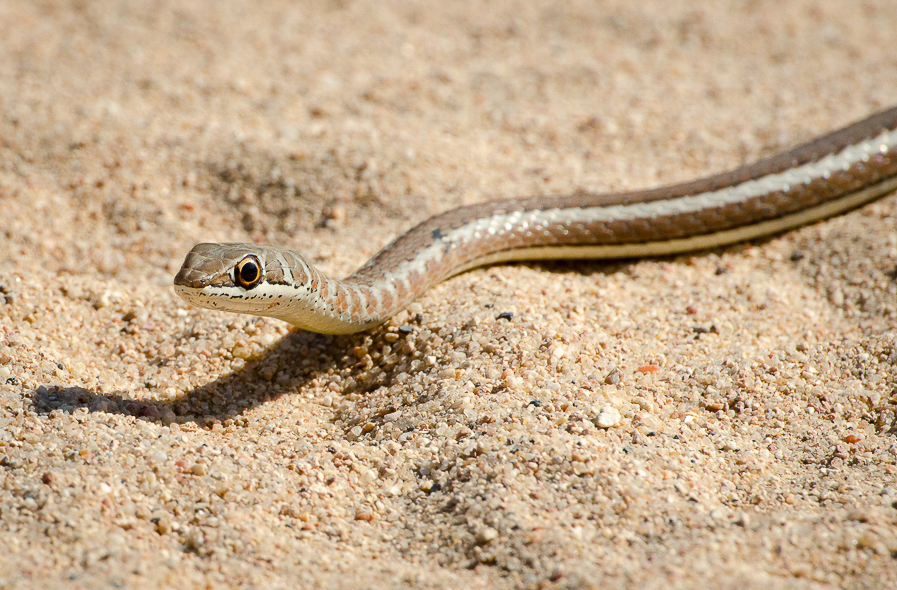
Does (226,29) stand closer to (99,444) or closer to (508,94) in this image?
(508,94)

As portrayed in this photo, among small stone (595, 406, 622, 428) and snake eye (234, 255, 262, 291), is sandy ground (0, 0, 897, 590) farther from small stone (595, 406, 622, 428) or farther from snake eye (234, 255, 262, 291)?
snake eye (234, 255, 262, 291)

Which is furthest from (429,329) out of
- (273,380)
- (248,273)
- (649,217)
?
(649,217)

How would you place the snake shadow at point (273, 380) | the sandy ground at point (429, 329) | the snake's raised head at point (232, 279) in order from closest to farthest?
the sandy ground at point (429, 329) → the snake's raised head at point (232, 279) → the snake shadow at point (273, 380)

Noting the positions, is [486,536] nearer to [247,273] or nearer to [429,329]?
[429,329]

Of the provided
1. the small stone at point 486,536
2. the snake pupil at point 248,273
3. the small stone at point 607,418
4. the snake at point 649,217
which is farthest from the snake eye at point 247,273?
the small stone at point 607,418

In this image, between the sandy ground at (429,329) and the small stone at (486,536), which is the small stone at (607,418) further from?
the small stone at (486,536)
